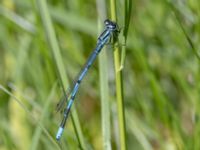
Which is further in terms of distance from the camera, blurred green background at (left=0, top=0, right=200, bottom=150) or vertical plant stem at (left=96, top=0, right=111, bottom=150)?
blurred green background at (left=0, top=0, right=200, bottom=150)

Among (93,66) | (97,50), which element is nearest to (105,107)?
(97,50)

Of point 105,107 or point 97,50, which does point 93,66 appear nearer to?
point 97,50

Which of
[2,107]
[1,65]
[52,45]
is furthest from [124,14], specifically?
[1,65]

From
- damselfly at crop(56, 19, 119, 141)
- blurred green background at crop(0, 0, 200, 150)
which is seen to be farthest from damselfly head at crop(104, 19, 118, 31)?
blurred green background at crop(0, 0, 200, 150)

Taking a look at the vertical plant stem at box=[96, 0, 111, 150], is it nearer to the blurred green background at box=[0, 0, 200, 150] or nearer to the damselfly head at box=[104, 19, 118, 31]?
the damselfly head at box=[104, 19, 118, 31]

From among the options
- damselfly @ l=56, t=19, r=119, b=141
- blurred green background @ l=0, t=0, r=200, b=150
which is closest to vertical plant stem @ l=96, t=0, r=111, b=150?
damselfly @ l=56, t=19, r=119, b=141

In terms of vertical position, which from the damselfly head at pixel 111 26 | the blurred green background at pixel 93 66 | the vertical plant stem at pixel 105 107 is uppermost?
the blurred green background at pixel 93 66

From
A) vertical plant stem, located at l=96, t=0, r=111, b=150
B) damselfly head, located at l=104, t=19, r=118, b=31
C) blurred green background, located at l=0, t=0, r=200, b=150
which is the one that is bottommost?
vertical plant stem, located at l=96, t=0, r=111, b=150

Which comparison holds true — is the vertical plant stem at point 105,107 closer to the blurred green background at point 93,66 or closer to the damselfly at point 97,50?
the damselfly at point 97,50

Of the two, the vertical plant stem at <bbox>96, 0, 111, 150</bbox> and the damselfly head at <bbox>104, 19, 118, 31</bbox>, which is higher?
the damselfly head at <bbox>104, 19, 118, 31</bbox>

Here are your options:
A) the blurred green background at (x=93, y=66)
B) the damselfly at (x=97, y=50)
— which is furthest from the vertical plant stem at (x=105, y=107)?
the blurred green background at (x=93, y=66)

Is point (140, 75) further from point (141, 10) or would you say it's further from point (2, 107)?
point (2, 107)
